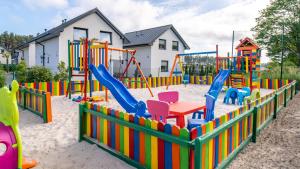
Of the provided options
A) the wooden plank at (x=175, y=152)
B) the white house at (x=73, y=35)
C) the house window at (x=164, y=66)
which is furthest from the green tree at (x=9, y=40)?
the wooden plank at (x=175, y=152)

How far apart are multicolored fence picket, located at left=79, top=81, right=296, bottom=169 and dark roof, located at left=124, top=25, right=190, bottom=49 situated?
73.1 feet

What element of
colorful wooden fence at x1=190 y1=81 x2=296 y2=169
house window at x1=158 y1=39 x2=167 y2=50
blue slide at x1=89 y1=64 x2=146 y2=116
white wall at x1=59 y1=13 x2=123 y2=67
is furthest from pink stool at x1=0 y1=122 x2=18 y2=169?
house window at x1=158 y1=39 x2=167 y2=50

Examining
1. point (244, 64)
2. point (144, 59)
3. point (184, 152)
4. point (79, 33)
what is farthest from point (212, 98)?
point (144, 59)

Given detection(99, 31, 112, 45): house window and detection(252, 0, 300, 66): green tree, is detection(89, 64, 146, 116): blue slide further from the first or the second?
detection(252, 0, 300, 66): green tree

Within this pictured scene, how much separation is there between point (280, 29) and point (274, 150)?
87.0 ft

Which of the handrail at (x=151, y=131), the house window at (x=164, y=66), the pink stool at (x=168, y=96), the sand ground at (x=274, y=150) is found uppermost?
the house window at (x=164, y=66)

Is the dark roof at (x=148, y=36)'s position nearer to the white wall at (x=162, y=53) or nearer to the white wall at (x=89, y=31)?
the white wall at (x=162, y=53)

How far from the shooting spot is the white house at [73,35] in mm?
20219

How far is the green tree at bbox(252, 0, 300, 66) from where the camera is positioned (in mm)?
25344

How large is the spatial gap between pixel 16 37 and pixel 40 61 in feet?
231

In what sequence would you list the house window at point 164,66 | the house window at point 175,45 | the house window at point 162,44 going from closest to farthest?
the house window at point 162,44, the house window at point 164,66, the house window at point 175,45

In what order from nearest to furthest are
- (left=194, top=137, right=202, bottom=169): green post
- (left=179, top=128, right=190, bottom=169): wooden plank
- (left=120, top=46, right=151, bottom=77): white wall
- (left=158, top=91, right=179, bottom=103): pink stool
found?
(left=194, top=137, right=202, bottom=169): green post < (left=179, top=128, right=190, bottom=169): wooden plank < (left=158, top=91, right=179, bottom=103): pink stool < (left=120, top=46, right=151, bottom=77): white wall

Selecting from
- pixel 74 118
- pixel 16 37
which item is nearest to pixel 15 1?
pixel 74 118

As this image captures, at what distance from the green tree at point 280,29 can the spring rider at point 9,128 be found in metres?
28.7
